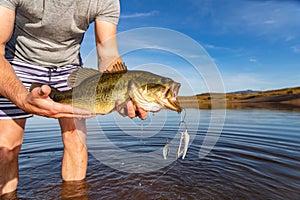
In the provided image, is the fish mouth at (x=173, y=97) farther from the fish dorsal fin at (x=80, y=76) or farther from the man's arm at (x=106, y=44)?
the man's arm at (x=106, y=44)

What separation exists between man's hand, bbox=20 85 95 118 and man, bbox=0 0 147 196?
0.01 metres

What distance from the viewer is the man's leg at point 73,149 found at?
4043mm

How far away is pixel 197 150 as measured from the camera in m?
6.19

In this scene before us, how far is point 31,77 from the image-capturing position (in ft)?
12.0

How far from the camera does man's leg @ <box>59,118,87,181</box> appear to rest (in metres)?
4.04

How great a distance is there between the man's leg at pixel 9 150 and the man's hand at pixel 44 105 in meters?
0.98

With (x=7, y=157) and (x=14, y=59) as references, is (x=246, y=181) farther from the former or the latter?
(x=14, y=59)

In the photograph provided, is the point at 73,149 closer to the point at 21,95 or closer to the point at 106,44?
the point at 21,95

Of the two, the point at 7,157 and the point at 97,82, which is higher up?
the point at 97,82

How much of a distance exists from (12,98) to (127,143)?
183 inches

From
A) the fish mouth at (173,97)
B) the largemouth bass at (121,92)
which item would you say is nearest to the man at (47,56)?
the largemouth bass at (121,92)

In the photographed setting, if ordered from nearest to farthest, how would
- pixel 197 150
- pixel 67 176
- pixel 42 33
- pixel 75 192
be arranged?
pixel 42 33 < pixel 75 192 < pixel 67 176 < pixel 197 150

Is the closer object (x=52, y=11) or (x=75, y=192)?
(x=52, y=11)

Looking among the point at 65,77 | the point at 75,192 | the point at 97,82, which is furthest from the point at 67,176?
the point at 97,82
